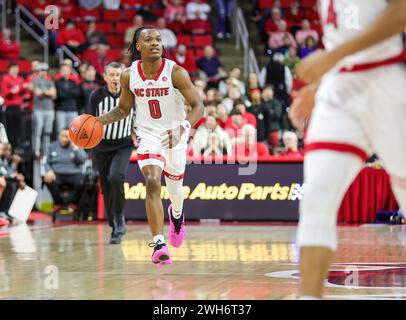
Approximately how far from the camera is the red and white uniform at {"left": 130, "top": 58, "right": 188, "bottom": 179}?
26.8ft

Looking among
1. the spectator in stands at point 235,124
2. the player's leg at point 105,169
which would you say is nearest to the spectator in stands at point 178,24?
the spectator in stands at point 235,124

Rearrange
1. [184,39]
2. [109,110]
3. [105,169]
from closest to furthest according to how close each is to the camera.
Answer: [109,110] < [105,169] < [184,39]

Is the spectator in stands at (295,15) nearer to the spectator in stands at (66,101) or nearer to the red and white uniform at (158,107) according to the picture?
the spectator in stands at (66,101)

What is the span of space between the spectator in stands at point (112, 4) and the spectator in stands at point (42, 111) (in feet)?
16.7

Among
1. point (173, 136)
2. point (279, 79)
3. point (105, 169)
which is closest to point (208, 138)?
point (279, 79)

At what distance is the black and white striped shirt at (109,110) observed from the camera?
10.6 metres

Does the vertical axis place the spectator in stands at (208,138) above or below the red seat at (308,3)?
below

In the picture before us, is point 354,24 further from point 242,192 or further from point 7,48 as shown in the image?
Result: point 7,48

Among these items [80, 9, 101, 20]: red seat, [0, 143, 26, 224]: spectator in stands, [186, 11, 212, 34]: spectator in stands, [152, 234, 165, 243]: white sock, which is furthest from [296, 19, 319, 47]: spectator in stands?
[152, 234, 165, 243]: white sock

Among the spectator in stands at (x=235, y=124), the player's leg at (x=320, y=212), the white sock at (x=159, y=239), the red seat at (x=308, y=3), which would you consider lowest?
the white sock at (x=159, y=239)

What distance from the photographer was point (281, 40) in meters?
19.2

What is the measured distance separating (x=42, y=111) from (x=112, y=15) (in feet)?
17.7

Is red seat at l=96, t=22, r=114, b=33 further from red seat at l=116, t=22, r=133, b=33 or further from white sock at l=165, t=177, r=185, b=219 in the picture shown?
white sock at l=165, t=177, r=185, b=219

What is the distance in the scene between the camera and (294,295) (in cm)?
588
